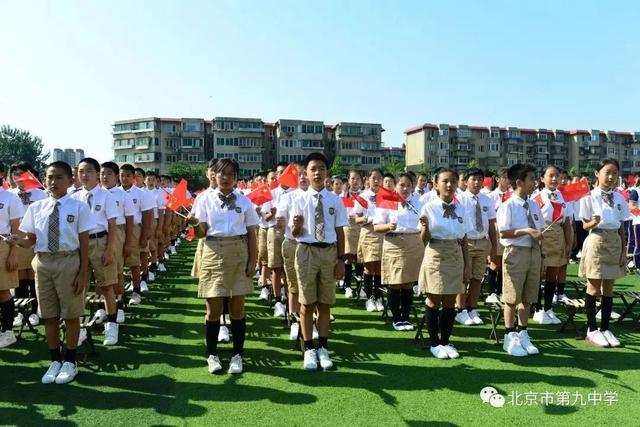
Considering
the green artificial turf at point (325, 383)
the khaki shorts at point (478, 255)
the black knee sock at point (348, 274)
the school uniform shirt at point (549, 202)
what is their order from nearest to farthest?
1. the green artificial turf at point (325, 383)
2. the khaki shorts at point (478, 255)
3. the school uniform shirt at point (549, 202)
4. the black knee sock at point (348, 274)

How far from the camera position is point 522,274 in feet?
18.3

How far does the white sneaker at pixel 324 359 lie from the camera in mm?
5114

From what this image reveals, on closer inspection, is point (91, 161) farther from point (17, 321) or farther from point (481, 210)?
point (481, 210)

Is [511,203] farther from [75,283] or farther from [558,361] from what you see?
[75,283]

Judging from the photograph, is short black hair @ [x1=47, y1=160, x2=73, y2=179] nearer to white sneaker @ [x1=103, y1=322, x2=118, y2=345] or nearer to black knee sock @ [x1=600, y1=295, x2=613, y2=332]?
white sneaker @ [x1=103, y1=322, x2=118, y2=345]

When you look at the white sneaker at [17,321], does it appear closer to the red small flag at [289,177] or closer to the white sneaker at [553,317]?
the red small flag at [289,177]

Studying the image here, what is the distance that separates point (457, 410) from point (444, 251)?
74.7 inches

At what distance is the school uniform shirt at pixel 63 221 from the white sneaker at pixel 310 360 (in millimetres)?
2664

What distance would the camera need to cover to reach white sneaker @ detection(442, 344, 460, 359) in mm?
5441

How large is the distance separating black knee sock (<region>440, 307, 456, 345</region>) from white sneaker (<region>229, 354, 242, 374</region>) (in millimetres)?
2386

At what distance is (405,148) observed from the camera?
78.1 metres

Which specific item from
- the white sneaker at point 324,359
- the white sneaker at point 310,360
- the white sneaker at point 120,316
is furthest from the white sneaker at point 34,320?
the white sneaker at point 324,359

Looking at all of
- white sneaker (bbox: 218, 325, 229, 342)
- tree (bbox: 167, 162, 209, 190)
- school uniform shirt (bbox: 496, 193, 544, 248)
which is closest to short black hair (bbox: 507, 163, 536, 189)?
school uniform shirt (bbox: 496, 193, 544, 248)

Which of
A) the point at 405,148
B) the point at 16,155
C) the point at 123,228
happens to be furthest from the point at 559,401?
the point at 405,148
